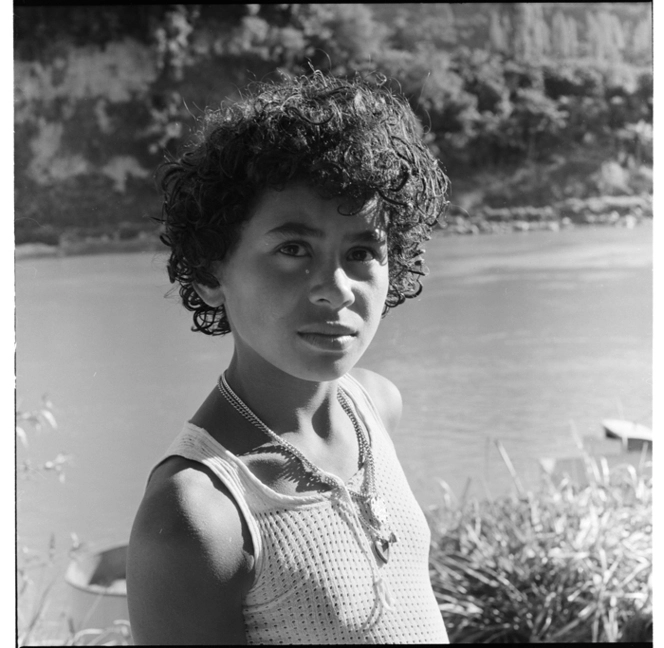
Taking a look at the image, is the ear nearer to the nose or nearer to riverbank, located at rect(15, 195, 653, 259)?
the nose

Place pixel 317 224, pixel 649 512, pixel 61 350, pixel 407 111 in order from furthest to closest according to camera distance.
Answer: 1. pixel 649 512
2. pixel 61 350
3. pixel 407 111
4. pixel 317 224

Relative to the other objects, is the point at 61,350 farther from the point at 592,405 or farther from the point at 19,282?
the point at 592,405

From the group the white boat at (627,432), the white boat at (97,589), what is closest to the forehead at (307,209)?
the white boat at (97,589)

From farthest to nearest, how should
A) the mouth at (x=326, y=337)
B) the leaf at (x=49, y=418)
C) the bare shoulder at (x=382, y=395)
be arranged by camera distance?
the leaf at (x=49, y=418) → the bare shoulder at (x=382, y=395) → the mouth at (x=326, y=337)

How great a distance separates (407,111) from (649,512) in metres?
1.86

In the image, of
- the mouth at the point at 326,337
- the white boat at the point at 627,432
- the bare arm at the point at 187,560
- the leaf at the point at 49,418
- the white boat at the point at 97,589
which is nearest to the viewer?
the bare arm at the point at 187,560

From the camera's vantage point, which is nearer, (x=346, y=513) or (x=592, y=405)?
(x=346, y=513)

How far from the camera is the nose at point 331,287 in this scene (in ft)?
2.91

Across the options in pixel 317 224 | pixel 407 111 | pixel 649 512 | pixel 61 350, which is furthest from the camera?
pixel 649 512

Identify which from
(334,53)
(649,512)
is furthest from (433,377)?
(334,53)

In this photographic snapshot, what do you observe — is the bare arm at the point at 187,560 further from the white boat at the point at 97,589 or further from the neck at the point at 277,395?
the white boat at the point at 97,589

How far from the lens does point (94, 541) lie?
2.39 metres

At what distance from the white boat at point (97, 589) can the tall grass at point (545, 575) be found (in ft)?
2.77

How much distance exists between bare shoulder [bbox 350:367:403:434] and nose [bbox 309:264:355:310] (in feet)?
0.88
